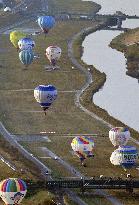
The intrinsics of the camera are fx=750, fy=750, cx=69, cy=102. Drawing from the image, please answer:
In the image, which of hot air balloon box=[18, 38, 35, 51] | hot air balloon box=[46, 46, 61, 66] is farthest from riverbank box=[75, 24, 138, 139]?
hot air balloon box=[18, 38, 35, 51]

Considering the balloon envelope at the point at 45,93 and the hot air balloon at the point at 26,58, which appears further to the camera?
the hot air balloon at the point at 26,58

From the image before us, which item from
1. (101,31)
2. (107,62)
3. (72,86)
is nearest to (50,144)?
(72,86)

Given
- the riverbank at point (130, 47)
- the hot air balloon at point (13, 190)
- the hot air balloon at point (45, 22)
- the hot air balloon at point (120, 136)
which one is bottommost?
the riverbank at point (130, 47)

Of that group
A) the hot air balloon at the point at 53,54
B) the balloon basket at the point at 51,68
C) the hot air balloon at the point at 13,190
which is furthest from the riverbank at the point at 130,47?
the hot air balloon at the point at 13,190

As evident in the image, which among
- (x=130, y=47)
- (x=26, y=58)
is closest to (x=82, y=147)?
(x=26, y=58)

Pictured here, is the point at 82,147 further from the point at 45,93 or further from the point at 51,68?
the point at 51,68

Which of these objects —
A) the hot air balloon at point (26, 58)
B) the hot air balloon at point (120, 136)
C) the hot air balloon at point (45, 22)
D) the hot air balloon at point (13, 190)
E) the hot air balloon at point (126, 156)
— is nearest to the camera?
Result: the hot air balloon at point (13, 190)

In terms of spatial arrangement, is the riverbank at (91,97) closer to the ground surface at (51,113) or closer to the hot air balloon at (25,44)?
the ground surface at (51,113)

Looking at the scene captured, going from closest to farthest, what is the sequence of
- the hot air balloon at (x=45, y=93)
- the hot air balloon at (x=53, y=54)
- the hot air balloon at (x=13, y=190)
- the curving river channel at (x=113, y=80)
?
the hot air balloon at (x=13, y=190)
the hot air balloon at (x=45, y=93)
the curving river channel at (x=113, y=80)
the hot air balloon at (x=53, y=54)
